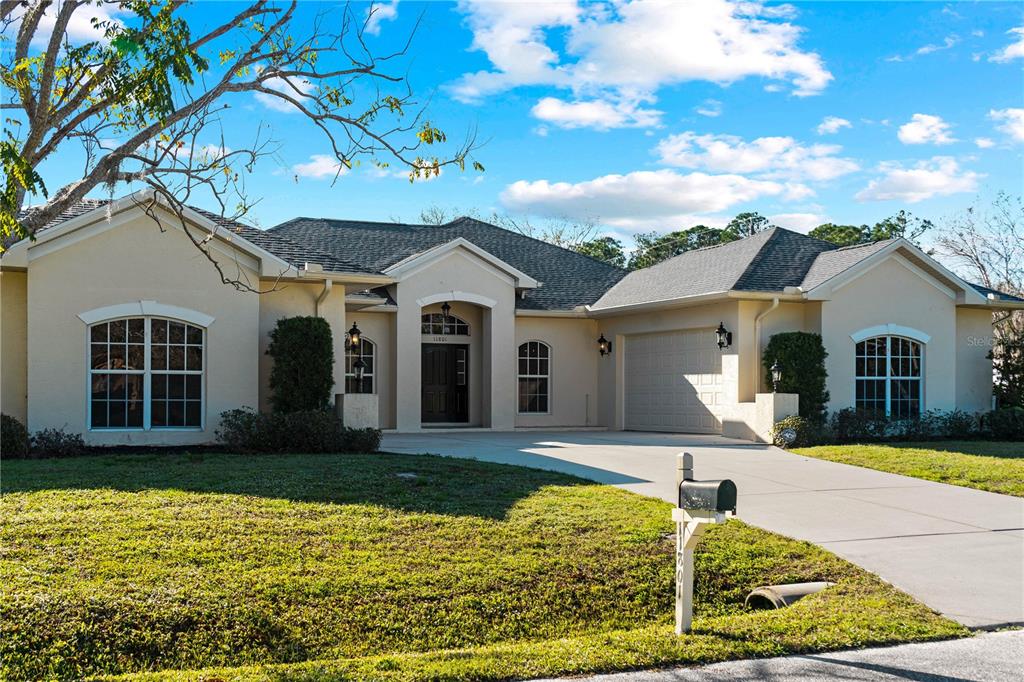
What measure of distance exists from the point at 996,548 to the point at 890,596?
95.4 inches

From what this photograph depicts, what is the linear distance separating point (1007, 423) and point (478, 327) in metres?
12.1

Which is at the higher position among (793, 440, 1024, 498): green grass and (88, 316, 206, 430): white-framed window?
(88, 316, 206, 430): white-framed window

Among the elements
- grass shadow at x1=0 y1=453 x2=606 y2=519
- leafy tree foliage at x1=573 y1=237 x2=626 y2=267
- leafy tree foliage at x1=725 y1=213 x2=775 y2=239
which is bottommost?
grass shadow at x1=0 y1=453 x2=606 y2=519

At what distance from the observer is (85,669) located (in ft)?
19.0

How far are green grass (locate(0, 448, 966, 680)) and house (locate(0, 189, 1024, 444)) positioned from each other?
5631 millimetres

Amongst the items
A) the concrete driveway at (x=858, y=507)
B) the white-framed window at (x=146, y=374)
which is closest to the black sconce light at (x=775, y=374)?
the concrete driveway at (x=858, y=507)

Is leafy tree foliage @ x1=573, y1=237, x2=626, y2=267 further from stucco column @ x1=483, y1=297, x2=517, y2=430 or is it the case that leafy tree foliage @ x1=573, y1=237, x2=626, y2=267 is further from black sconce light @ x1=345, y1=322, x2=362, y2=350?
black sconce light @ x1=345, y1=322, x2=362, y2=350

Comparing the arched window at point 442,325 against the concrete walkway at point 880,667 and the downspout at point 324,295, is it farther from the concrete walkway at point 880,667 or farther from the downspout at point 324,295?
the concrete walkway at point 880,667

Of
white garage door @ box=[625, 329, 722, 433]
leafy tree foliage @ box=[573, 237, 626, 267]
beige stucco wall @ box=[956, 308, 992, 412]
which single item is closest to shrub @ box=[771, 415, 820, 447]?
white garage door @ box=[625, 329, 722, 433]

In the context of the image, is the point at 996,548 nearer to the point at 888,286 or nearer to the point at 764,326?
the point at 764,326

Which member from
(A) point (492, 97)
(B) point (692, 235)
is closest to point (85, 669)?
(A) point (492, 97)

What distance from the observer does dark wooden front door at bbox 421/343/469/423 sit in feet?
76.3

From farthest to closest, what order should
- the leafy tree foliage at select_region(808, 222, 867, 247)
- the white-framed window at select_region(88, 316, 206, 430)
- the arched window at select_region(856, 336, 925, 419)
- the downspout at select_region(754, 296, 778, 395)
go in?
1. the leafy tree foliage at select_region(808, 222, 867, 247)
2. the arched window at select_region(856, 336, 925, 419)
3. the downspout at select_region(754, 296, 778, 395)
4. the white-framed window at select_region(88, 316, 206, 430)

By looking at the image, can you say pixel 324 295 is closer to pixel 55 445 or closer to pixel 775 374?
pixel 55 445
